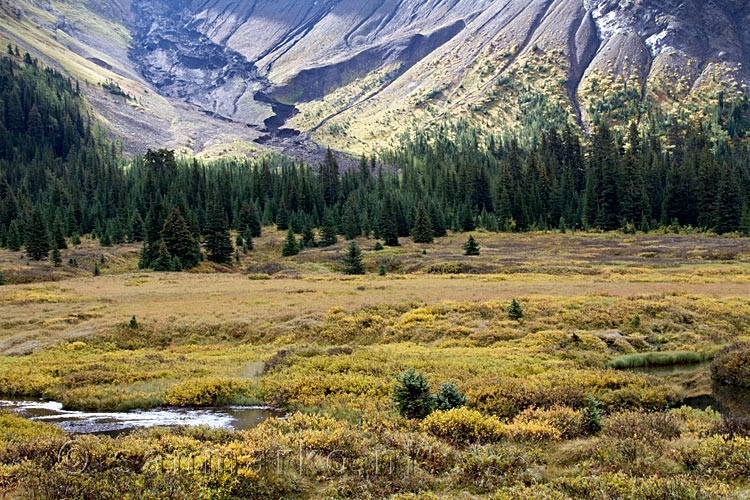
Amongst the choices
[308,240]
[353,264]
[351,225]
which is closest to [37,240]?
[308,240]

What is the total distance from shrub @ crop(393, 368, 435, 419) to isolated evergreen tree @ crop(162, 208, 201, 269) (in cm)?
6581

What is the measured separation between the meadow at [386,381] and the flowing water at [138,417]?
771mm

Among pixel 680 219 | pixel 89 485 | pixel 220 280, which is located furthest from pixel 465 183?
pixel 89 485

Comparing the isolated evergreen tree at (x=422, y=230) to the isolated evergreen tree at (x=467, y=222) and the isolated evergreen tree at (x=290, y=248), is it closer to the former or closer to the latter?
the isolated evergreen tree at (x=467, y=222)

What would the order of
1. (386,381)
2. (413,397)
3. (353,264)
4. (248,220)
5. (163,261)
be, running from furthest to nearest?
(248,220), (163,261), (353,264), (386,381), (413,397)

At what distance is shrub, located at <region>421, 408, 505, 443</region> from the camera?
12.6 m

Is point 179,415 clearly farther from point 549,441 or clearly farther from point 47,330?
point 47,330

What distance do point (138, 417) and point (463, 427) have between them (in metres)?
11.0

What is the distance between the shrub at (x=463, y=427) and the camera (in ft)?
41.4

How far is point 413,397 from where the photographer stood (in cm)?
1520

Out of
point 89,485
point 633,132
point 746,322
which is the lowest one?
point 746,322

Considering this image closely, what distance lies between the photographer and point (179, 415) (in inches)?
653

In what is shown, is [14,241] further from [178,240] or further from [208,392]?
[208,392]

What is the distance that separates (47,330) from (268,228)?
109 metres
